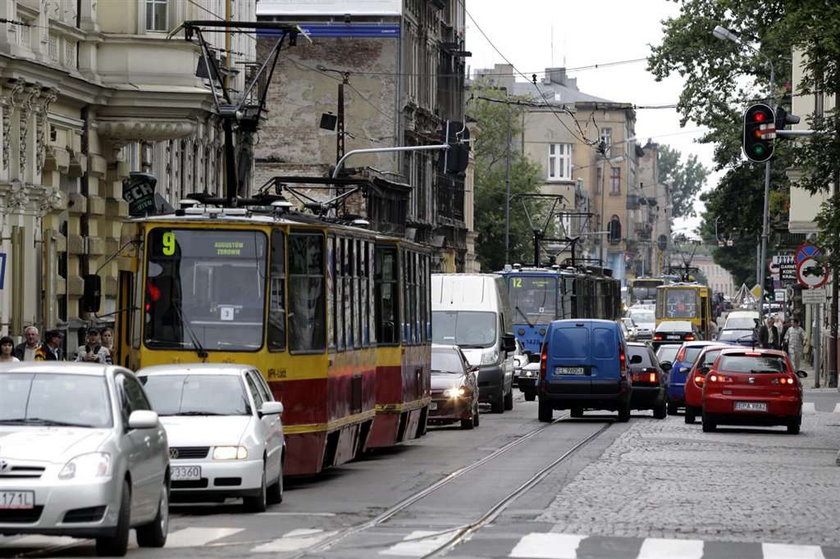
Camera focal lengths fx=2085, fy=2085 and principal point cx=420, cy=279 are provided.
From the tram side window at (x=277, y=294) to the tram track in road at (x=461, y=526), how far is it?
2263 mm

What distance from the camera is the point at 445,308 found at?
148 ft

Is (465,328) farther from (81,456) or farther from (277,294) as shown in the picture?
(81,456)

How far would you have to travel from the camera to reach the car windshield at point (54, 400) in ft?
49.2

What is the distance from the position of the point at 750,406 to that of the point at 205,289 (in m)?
14.7

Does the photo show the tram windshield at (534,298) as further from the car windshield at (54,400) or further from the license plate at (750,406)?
the car windshield at (54,400)

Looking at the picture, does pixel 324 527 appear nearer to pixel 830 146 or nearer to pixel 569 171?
pixel 830 146

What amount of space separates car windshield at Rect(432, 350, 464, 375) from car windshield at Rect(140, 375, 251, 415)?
16.3 metres

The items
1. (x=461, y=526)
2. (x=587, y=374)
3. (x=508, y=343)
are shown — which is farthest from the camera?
(x=508, y=343)

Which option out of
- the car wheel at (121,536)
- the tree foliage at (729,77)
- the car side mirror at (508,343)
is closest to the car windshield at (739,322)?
the tree foliage at (729,77)

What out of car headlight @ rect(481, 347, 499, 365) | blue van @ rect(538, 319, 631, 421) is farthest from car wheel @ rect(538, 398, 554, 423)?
car headlight @ rect(481, 347, 499, 365)

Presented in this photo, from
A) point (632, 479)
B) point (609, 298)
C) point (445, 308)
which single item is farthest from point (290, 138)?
point (632, 479)

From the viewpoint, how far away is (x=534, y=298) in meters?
59.4

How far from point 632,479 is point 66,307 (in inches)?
602

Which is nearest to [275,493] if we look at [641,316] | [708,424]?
[708,424]
